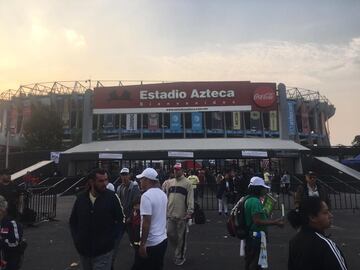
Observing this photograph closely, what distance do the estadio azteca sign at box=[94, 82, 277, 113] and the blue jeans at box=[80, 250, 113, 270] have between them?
27.5m

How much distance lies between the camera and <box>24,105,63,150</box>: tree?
140ft

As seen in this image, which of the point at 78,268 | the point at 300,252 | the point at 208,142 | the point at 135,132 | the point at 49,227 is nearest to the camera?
the point at 300,252

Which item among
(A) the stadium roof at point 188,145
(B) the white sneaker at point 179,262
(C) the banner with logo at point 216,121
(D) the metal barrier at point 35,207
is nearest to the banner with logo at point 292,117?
(C) the banner with logo at point 216,121

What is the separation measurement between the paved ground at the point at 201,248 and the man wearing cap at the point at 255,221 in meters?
2.12

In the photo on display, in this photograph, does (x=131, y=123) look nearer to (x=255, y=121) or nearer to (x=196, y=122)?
(x=196, y=122)

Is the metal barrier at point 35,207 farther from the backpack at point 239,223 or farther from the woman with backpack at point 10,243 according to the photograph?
the backpack at point 239,223

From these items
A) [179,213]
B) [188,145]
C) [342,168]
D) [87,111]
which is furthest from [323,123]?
[179,213]

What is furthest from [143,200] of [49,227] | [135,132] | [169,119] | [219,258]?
[169,119]

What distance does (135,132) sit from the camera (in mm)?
38938

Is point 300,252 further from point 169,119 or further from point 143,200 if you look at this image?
point 169,119

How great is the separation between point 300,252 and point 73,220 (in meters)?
2.86

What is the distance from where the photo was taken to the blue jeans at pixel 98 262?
4633 millimetres

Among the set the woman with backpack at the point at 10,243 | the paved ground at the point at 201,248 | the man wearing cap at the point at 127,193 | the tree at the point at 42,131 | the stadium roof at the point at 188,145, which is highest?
the tree at the point at 42,131

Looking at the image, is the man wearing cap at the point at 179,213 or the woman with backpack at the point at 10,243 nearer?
the woman with backpack at the point at 10,243
